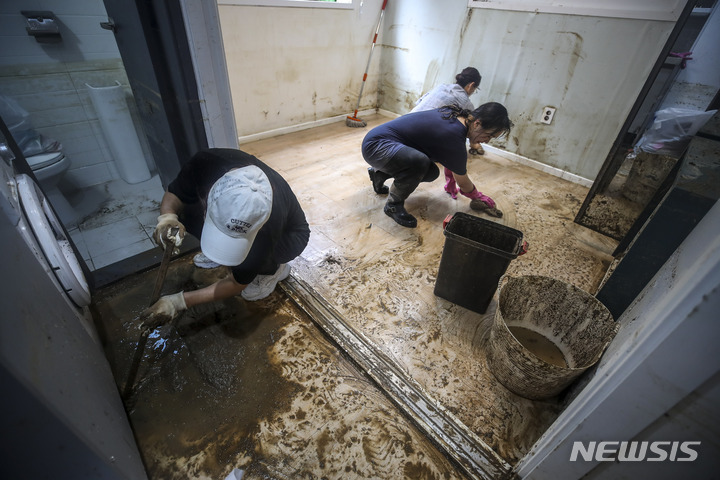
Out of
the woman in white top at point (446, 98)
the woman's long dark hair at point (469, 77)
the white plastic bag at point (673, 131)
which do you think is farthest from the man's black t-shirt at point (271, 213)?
the white plastic bag at point (673, 131)

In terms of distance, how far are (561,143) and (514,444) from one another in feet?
9.54

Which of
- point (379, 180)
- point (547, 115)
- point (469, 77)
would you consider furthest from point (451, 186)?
point (547, 115)

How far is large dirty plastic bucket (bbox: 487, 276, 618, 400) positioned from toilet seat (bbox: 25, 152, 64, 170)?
2.57 m

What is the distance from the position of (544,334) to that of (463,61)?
9.96 ft

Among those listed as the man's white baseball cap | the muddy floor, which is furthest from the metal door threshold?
the man's white baseball cap

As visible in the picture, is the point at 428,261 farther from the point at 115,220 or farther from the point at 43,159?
the point at 43,159

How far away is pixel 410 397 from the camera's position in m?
1.33

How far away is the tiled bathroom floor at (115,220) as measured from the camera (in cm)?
199

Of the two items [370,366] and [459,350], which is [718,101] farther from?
[370,366]

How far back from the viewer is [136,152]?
242cm

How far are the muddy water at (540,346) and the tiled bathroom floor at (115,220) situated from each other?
83.8 inches

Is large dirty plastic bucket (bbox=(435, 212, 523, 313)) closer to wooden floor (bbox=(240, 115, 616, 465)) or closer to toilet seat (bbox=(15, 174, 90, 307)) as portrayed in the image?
wooden floor (bbox=(240, 115, 616, 465))

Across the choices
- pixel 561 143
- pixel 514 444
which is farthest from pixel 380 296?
pixel 561 143

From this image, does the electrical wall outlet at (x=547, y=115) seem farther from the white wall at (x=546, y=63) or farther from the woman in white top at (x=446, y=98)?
the woman in white top at (x=446, y=98)
